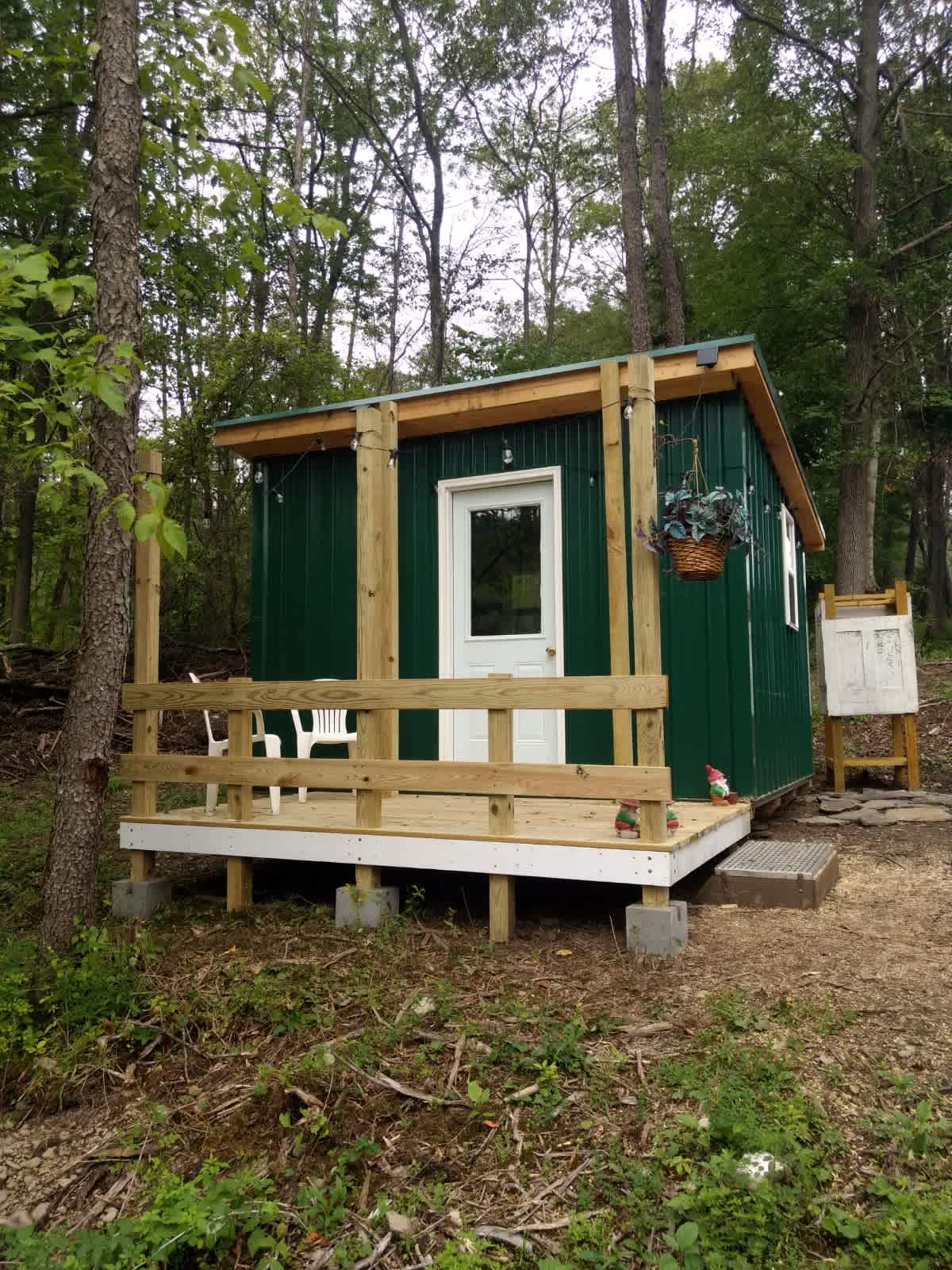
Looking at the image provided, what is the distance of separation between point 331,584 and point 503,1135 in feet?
14.3

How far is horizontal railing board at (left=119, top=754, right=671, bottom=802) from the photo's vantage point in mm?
3555

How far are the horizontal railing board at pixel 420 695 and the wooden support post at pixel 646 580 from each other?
128 millimetres

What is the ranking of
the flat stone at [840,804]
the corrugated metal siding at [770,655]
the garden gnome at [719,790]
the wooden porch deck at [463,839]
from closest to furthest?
the wooden porch deck at [463,839]
the garden gnome at [719,790]
the corrugated metal siding at [770,655]
the flat stone at [840,804]

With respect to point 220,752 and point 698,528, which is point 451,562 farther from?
point 698,528

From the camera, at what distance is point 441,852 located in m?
3.95

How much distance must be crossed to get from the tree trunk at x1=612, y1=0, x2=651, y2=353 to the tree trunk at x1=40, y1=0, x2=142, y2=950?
8085 mm

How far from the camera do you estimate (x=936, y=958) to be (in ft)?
11.7

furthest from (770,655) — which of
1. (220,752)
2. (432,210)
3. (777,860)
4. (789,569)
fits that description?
(432,210)

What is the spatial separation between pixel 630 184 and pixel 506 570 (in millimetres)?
7579

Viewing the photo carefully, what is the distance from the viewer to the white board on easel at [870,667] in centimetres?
780

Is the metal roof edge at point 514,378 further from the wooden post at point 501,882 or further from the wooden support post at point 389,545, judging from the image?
the wooden post at point 501,882

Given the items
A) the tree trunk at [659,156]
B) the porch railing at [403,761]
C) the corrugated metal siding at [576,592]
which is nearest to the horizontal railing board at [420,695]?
the porch railing at [403,761]

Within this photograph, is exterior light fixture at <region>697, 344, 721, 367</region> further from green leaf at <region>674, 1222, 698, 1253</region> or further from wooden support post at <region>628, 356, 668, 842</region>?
green leaf at <region>674, 1222, 698, 1253</region>

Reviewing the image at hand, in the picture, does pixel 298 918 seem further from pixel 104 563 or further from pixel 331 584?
pixel 331 584
